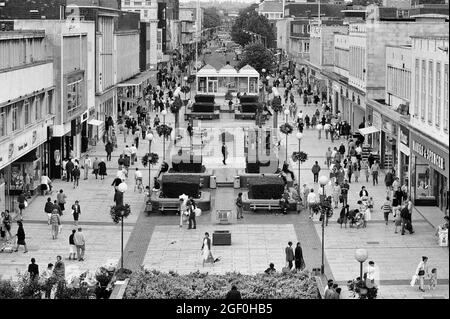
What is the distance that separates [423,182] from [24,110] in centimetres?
1540

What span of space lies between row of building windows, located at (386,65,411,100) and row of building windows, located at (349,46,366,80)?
742 cm

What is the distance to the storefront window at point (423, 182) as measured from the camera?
129ft

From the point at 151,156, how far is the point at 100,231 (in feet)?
34.6

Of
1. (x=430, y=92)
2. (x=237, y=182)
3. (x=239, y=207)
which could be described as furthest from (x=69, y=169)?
(x=430, y=92)

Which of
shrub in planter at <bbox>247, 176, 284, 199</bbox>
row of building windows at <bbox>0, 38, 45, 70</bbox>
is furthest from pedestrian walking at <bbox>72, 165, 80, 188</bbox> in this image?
shrub in planter at <bbox>247, 176, 284, 199</bbox>

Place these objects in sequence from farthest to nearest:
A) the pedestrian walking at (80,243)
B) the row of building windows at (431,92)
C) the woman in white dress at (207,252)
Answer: the row of building windows at (431,92) < the pedestrian walking at (80,243) < the woman in white dress at (207,252)

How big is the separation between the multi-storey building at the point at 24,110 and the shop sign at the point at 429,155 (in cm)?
1445

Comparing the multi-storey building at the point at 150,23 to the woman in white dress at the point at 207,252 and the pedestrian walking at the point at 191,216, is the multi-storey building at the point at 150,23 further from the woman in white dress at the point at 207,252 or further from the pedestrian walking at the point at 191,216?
the woman in white dress at the point at 207,252

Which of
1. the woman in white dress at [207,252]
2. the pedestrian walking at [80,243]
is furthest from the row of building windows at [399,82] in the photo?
the pedestrian walking at [80,243]

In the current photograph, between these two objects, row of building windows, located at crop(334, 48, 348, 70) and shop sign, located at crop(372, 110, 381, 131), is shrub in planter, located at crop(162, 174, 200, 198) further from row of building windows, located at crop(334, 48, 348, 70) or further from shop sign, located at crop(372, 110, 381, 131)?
row of building windows, located at crop(334, 48, 348, 70)

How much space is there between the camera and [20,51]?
40.9 meters

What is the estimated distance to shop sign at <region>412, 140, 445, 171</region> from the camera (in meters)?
35.1
